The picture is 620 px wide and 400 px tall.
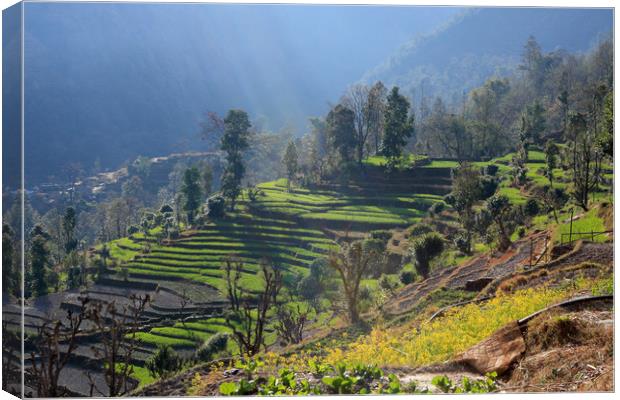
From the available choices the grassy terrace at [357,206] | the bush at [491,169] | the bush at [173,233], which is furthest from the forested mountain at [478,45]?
the bush at [173,233]

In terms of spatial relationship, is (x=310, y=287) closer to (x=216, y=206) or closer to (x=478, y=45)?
(x=216, y=206)

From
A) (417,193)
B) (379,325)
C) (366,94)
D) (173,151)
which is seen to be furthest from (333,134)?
(379,325)

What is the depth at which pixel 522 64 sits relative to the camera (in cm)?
1042

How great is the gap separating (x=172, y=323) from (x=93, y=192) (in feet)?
7.50

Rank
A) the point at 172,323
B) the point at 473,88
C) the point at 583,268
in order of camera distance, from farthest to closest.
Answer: the point at 473,88
the point at 172,323
the point at 583,268

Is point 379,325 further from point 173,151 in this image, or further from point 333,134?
point 173,151

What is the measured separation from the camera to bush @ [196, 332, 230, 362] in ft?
28.4

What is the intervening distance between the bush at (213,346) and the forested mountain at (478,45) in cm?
418

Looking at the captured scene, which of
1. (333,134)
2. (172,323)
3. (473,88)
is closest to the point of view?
(172,323)

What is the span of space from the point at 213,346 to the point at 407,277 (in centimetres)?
280

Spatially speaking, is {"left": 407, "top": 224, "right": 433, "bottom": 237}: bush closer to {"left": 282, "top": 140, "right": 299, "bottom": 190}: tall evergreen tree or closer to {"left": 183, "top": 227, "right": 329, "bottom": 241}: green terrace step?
{"left": 183, "top": 227, "right": 329, "bottom": 241}: green terrace step

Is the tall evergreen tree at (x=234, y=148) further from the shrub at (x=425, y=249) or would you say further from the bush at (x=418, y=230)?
the shrub at (x=425, y=249)

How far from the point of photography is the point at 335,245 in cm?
925

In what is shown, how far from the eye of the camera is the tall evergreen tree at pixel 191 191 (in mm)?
10023
